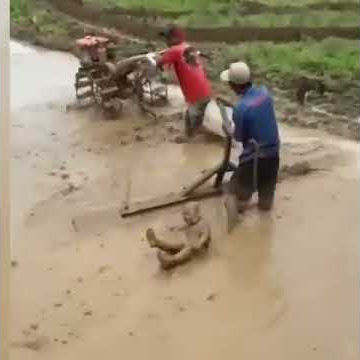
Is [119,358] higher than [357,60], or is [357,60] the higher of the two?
[357,60]

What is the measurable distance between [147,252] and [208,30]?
12.3 inches

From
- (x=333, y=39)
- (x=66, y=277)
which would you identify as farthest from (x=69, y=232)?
(x=333, y=39)

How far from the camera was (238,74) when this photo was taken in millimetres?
1472

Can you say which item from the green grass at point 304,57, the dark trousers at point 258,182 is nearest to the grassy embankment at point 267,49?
the green grass at point 304,57

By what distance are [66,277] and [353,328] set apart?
353mm

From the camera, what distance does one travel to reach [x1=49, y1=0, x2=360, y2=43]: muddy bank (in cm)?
153

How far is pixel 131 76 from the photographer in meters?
1.53

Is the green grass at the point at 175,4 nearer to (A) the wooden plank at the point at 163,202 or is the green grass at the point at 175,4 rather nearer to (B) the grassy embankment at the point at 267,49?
(B) the grassy embankment at the point at 267,49

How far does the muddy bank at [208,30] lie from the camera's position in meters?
1.53

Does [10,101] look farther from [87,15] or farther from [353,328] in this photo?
[353,328]

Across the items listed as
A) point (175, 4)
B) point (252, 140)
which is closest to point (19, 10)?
point (175, 4)

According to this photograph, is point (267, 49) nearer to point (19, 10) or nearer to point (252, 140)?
point (252, 140)

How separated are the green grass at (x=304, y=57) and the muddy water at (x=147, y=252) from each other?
8 cm

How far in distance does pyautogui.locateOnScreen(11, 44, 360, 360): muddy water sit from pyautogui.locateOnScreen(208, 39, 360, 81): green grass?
8 cm
